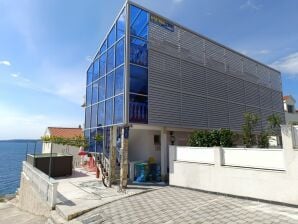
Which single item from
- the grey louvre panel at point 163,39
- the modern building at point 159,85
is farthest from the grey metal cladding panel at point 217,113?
the grey louvre panel at point 163,39

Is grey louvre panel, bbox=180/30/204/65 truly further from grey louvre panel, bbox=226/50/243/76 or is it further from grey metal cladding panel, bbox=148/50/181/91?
grey louvre panel, bbox=226/50/243/76

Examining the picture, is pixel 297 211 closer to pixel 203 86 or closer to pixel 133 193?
pixel 133 193

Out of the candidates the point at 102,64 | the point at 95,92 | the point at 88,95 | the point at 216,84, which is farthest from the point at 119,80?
the point at 216,84

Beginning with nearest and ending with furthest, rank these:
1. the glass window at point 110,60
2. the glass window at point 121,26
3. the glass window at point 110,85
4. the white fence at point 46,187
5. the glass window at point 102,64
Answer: the white fence at point 46,187, the glass window at point 121,26, the glass window at point 110,85, the glass window at point 110,60, the glass window at point 102,64

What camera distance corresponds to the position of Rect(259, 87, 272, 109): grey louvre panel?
24375 mm

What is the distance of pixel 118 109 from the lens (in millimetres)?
15180

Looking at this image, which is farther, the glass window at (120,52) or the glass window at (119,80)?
the glass window at (120,52)

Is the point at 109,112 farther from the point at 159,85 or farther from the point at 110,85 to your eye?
the point at 159,85

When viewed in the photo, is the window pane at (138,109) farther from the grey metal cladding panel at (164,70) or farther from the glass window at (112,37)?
the glass window at (112,37)

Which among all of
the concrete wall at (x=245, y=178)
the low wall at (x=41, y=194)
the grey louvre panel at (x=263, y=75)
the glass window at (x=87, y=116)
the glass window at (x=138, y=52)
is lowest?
the low wall at (x=41, y=194)

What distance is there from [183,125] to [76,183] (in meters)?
8.25

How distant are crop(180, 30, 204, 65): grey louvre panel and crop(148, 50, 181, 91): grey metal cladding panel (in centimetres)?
129

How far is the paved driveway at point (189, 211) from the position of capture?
7.66m

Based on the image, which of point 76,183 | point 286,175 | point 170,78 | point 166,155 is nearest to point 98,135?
point 76,183
